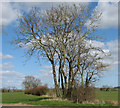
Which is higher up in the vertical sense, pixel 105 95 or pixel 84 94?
pixel 105 95

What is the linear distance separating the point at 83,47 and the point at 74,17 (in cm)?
423

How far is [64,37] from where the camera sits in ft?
74.7

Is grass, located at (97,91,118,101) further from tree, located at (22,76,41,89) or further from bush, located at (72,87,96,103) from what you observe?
tree, located at (22,76,41,89)

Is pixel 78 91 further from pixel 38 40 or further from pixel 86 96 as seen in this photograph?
pixel 38 40

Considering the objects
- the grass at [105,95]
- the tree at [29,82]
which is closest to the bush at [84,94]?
the grass at [105,95]

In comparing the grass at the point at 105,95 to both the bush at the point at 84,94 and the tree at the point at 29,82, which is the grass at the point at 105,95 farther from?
the tree at the point at 29,82

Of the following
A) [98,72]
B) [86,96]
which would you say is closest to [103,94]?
[86,96]

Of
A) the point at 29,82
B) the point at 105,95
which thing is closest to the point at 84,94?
the point at 105,95

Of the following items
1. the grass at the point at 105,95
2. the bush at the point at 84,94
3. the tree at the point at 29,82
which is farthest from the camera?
the tree at the point at 29,82

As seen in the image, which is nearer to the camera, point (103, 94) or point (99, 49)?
point (103, 94)

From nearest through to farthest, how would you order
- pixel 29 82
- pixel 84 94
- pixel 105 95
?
pixel 105 95, pixel 84 94, pixel 29 82

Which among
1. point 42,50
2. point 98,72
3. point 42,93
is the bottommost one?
point 42,93

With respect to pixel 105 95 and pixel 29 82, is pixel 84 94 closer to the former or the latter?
pixel 105 95

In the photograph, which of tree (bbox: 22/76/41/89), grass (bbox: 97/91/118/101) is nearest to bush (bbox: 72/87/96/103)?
grass (bbox: 97/91/118/101)
